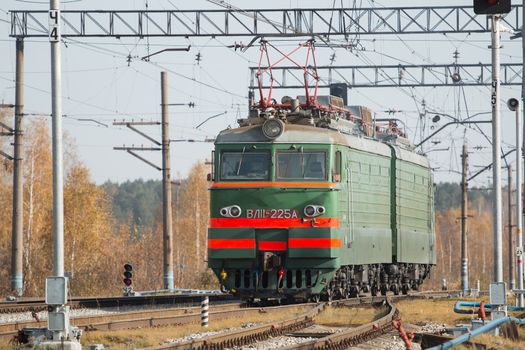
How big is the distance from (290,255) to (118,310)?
4.50 metres

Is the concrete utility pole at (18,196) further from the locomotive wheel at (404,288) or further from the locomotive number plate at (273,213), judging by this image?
the locomotive number plate at (273,213)

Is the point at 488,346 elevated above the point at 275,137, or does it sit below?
below

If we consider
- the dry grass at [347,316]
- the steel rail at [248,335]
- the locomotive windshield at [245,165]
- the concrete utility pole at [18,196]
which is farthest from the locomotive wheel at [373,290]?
the concrete utility pole at [18,196]

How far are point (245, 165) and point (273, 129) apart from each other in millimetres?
934

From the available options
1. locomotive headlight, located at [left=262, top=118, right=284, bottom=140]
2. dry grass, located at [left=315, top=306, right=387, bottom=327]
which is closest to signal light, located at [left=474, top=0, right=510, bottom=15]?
dry grass, located at [left=315, top=306, right=387, bottom=327]

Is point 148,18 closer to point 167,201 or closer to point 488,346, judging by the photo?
point 167,201

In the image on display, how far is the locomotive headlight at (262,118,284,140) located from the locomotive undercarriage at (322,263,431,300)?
3.41 m

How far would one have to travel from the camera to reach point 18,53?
119 ft

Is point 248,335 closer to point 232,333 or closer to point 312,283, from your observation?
point 232,333

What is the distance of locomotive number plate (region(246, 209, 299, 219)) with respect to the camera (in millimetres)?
24141

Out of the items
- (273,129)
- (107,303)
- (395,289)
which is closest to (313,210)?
(273,129)

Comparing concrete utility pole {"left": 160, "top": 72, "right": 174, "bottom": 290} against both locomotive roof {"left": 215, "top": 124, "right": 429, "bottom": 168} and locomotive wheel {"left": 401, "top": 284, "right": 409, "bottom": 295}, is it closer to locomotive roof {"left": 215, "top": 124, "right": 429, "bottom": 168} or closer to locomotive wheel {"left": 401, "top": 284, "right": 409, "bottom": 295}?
locomotive wheel {"left": 401, "top": 284, "right": 409, "bottom": 295}

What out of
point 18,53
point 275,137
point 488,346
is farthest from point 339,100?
point 488,346

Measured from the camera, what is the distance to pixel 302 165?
24453mm
